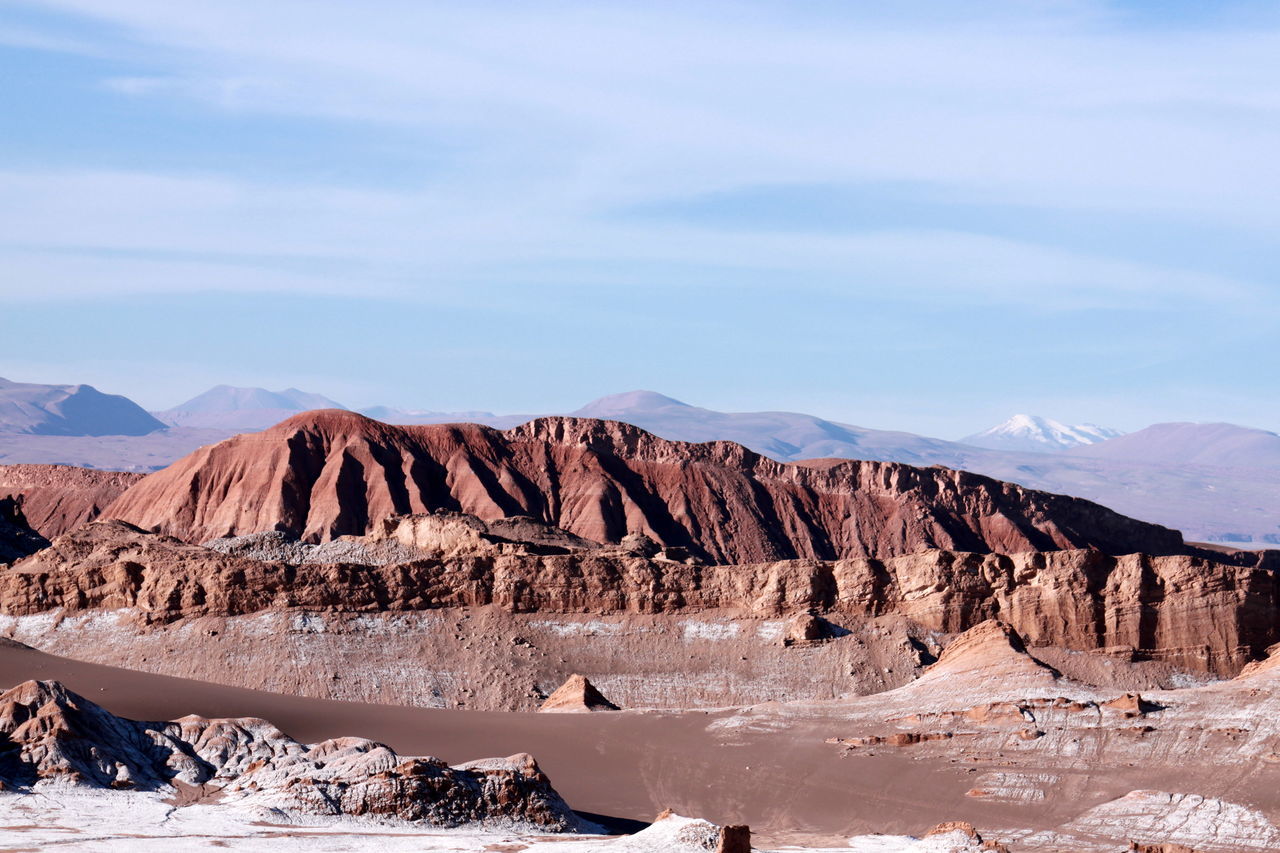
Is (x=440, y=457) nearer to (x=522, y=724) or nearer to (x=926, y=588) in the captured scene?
(x=926, y=588)

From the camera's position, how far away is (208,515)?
118 meters

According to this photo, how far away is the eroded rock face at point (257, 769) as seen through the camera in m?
32.5

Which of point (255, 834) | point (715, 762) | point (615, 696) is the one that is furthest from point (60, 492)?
point (255, 834)

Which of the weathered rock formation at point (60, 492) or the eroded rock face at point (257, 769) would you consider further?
the weathered rock formation at point (60, 492)

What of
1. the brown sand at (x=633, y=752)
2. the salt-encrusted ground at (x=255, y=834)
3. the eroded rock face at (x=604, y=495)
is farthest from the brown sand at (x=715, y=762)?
the eroded rock face at (x=604, y=495)

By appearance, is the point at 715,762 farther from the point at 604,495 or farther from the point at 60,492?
the point at 60,492

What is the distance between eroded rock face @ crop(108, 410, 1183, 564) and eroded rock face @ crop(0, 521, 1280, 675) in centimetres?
4973

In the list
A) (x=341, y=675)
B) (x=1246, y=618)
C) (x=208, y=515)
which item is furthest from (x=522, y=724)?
(x=208, y=515)

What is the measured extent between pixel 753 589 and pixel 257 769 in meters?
28.0

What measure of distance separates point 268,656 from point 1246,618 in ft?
100.0

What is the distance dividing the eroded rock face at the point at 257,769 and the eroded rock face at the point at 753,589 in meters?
20.8

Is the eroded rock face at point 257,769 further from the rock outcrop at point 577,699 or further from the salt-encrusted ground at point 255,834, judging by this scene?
the rock outcrop at point 577,699

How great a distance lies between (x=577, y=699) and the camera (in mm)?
51906

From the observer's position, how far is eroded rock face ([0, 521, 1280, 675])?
5506 centimetres
